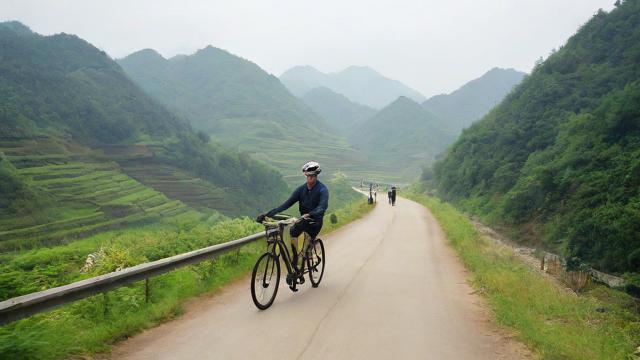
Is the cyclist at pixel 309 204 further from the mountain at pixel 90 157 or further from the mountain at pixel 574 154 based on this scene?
the mountain at pixel 90 157

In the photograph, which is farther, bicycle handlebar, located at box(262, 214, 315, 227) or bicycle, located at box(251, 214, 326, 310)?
bicycle handlebar, located at box(262, 214, 315, 227)

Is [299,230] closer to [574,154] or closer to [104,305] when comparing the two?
[104,305]

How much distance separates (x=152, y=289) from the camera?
320 inches

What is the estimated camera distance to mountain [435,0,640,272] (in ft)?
78.4

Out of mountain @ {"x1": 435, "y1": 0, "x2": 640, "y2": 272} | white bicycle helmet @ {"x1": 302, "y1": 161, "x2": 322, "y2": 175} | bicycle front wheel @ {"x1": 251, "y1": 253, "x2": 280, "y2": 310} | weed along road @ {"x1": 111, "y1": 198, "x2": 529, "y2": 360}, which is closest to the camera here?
weed along road @ {"x1": 111, "y1": 198, "x2": 529, "y2": 360}

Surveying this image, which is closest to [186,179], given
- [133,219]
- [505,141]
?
[133,219]

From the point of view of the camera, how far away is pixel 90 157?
92.2 meters

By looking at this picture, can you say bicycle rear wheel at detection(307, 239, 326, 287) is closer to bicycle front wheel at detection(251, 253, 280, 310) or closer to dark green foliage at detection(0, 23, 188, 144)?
bicycle front wheel at detection(251, 253, 280, 310)

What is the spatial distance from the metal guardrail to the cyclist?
210 cm

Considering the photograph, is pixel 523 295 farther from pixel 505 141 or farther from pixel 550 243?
pixel 505 141

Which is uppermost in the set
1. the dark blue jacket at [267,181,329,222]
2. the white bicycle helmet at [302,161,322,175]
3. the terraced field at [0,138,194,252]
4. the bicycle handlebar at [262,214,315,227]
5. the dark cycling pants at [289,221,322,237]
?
the white bicycle helmet at [302,161,322,175]

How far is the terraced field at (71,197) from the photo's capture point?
2137 inches

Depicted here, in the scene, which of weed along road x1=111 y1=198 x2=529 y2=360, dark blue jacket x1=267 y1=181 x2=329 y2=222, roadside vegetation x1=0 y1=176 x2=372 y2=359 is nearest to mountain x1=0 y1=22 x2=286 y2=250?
roadside vegetation x1=0 y1=176 x2=372 y2=359

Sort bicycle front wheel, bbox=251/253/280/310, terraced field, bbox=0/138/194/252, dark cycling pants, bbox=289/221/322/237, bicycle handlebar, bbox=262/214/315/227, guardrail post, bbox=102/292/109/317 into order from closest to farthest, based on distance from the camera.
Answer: guardrail post, bbox=102/292/109/317 → bicycle front wheel, bbox=251/253/280/310 → bicycle handlebar, bbox=262/214/315/227 → dark cycling pants, bbox=289/221/322/237 → terraced field, bbox=0/138/194/252
